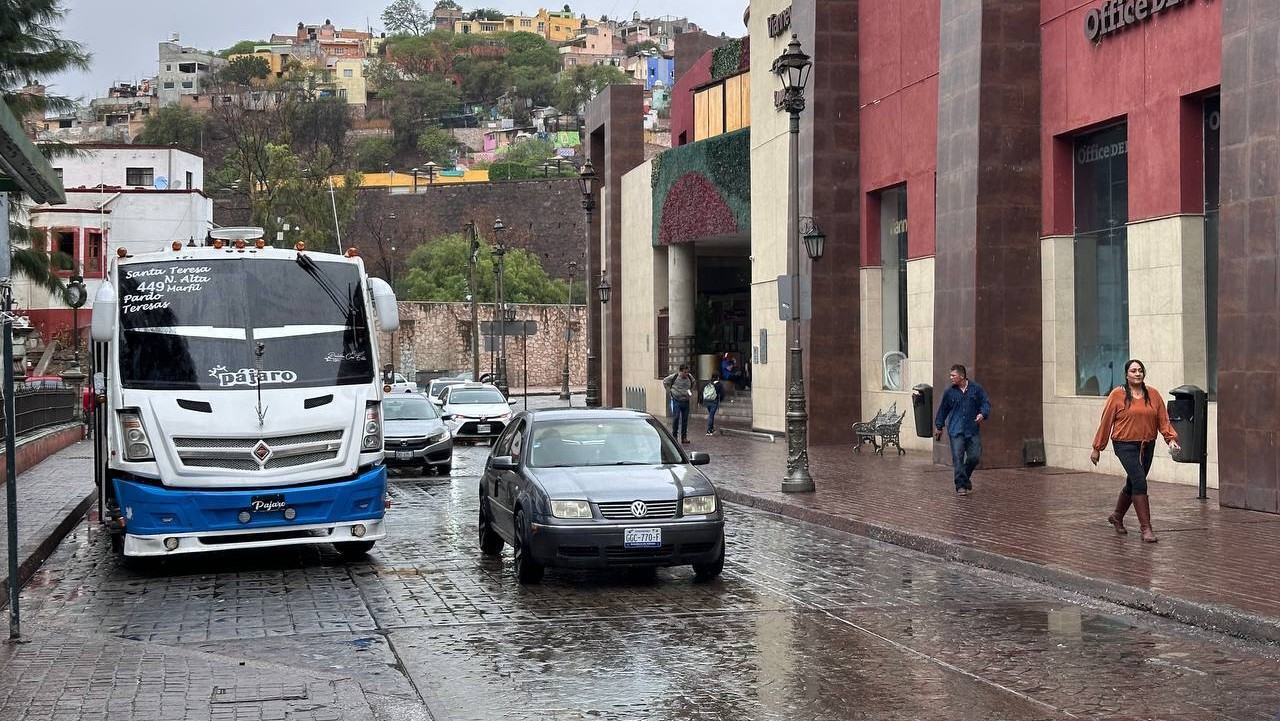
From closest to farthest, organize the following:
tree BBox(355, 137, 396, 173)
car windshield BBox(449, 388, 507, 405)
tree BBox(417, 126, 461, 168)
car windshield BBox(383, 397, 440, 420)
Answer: car windshield BBox(383, 397, 440, 420) → car windshield BBox(449, 388, 507, 405) → tree BBox(355, 137, 396, 173) → tree BBox(417, 126, 461, 168)

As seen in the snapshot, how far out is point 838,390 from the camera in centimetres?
3073

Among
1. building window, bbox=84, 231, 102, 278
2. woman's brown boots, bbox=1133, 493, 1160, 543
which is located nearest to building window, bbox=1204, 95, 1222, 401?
woman's brown boots, bbox=1133, 493, 1160, 543

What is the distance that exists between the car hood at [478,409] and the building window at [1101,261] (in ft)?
51.4

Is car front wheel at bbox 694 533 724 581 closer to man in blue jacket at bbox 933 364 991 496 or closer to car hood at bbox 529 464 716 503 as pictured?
car hood at bbox 529 464 716 503

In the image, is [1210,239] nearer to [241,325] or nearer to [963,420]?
[963,420]

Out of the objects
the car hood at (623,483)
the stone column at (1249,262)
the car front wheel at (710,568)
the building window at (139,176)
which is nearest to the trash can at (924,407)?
the stone column at (1249,262)

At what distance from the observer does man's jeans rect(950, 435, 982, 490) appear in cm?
1891

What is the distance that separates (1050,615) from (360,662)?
191 inches

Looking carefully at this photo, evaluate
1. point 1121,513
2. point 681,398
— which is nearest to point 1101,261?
point 1121,513

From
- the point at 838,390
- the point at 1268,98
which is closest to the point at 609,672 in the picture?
the point at 1268,98

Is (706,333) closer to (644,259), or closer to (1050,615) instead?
(644,259)

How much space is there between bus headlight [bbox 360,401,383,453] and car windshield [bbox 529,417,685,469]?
1.49m

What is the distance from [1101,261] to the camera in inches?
856

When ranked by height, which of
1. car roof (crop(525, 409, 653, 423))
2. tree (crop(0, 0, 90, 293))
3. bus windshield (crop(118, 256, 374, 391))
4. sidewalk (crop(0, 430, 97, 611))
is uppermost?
tree (crop(0, 0, 90, 293))
